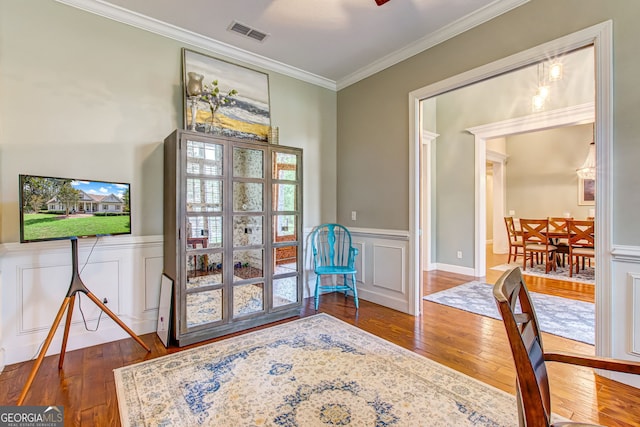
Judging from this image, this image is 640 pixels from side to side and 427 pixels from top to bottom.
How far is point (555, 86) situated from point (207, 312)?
583 centimetres

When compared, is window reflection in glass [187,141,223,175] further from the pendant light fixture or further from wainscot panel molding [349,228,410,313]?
the pendant light fixture

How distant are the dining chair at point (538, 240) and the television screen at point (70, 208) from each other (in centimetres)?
625

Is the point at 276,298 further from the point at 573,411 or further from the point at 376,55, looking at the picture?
the point at 376,55

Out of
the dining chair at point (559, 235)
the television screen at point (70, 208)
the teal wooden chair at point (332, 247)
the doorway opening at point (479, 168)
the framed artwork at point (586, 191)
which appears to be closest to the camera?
the television screen at point (70, 208)

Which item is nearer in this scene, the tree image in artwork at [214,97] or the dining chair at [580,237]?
the tree image in artwork at [214,97]

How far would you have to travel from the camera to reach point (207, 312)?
2.72m

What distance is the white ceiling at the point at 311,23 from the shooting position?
101 inches

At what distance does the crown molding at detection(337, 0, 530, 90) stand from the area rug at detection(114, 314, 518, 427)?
116 inches

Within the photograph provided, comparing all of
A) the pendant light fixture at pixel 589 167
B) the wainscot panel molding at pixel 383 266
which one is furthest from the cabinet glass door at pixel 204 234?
the pendant light fixture at pixel 589 167

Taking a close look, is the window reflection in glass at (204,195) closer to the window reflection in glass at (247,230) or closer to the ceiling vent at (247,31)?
the window reflection in glass at (247,230)

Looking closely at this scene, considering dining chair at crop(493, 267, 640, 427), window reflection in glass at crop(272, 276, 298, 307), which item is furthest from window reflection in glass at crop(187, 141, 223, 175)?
dining chair at crop(493, 267, 640, 427)

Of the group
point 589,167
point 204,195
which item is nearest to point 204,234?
point 204,195

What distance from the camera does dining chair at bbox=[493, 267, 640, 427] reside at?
0.74 m

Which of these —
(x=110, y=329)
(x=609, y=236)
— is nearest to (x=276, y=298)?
(x=110, y=329)
